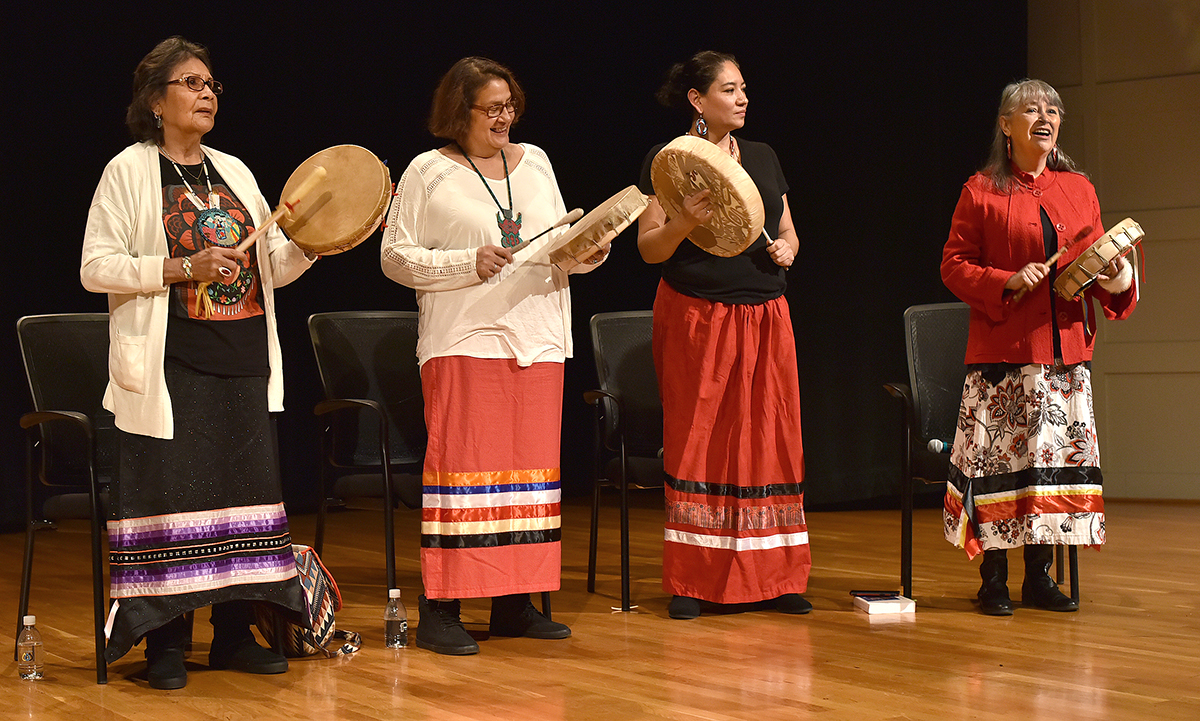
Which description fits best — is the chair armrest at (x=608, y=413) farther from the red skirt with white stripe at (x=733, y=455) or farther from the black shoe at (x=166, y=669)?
the black shoe at (x=166, y=669)

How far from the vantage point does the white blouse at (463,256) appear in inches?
134

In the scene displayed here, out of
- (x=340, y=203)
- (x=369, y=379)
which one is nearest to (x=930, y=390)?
(x=369, y=379)

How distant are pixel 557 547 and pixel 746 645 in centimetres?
59

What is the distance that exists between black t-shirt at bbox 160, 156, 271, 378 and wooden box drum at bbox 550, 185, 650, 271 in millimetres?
818

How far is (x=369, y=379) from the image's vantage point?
4.27 meters

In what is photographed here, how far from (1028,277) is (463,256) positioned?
163 cm

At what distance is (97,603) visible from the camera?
309cm

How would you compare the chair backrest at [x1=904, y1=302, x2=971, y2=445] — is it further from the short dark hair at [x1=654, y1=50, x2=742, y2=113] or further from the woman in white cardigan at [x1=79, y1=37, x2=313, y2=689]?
the woman in white cardigan at [x1=79, y1=37, x2=313, y2=689]

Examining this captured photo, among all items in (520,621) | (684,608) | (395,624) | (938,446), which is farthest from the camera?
(938,446)

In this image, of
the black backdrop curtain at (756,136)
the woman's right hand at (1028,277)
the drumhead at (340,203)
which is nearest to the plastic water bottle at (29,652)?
the drumhead at (340,203)

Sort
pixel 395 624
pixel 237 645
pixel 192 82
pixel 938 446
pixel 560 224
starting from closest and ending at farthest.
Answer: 1. pixel 192 82
2. pixel 237 645
3. pixel 560 224
4. pixel 395 624
5. pixel 938 446

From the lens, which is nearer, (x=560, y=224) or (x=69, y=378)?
(x=560, y=224)

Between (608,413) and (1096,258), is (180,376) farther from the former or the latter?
(1096,258)

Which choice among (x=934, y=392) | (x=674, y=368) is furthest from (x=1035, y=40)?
(x=674, y=368)
